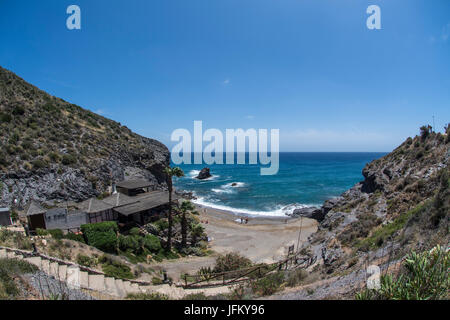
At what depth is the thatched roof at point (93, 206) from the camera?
2266cm

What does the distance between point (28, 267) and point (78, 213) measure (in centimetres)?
1531

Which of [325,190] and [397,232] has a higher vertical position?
[397,232]

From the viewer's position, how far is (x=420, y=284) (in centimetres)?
434

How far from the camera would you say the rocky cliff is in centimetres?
2312

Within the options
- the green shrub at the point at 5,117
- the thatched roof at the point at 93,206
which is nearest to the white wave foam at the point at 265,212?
the thatched roof at the point at 93,206

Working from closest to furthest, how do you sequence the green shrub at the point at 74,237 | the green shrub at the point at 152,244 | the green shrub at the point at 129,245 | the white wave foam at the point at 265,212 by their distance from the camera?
the green shrub at the point at 74,237, the green shrub at the point at 129,245, the green shrub at the point at 152,244, the white wave foam at the point at 265,212

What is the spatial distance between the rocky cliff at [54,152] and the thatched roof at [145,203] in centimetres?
650

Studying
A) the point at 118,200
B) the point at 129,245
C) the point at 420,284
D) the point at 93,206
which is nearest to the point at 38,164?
the point at 93,206

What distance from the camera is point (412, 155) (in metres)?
21.5

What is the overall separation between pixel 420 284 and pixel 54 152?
125 ft

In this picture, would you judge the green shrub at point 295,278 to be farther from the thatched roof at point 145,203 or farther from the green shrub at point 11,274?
the thatched roof at point 145,203
